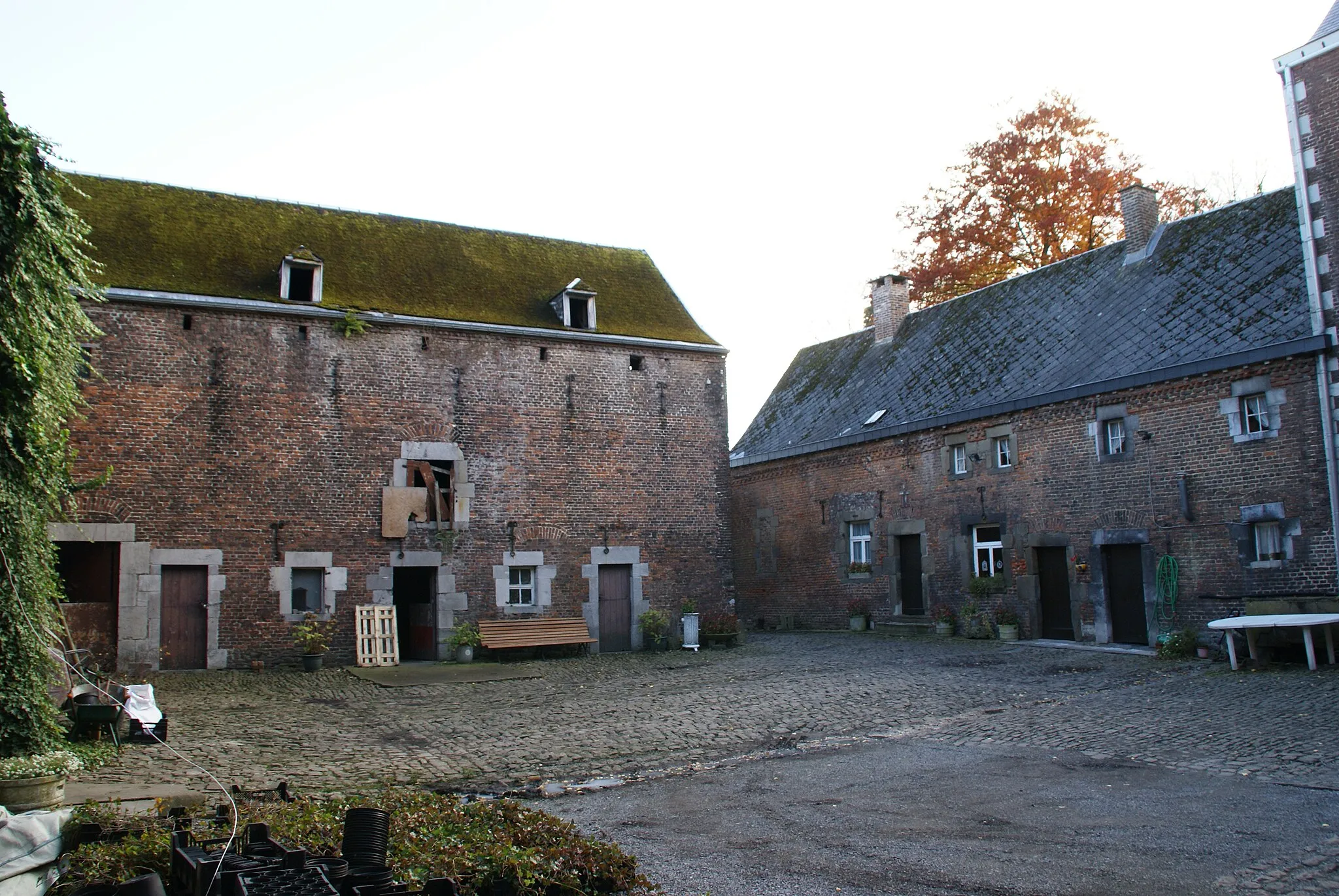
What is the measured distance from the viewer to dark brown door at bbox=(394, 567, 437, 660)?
1659 centimetres

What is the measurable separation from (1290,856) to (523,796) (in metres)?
4.96

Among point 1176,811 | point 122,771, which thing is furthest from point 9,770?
point 1176,811

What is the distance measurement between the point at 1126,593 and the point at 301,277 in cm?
1482

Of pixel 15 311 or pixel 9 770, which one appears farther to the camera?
pixel 15 311

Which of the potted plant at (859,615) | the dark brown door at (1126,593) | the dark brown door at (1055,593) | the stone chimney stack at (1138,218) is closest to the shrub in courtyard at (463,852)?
the dark brown door at (1126,593)

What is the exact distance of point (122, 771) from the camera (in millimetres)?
7922

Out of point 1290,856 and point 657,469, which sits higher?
point 657,469

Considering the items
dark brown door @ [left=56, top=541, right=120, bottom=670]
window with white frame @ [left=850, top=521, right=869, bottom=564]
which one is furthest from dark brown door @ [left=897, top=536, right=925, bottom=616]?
dark brown door @ [left=56, top=541, right=120, bottom=670]

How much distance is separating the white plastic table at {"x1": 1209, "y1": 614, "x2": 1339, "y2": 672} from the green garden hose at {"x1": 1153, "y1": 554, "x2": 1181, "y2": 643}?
218 cm

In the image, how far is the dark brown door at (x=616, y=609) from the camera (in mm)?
17875

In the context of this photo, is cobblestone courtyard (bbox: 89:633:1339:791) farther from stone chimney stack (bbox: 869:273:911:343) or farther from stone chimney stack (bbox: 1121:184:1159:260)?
stone chimney stack (bbox: 869:273:911:343)

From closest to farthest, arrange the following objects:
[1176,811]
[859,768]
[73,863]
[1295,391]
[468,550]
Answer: [73,863], [1176,811], [859,768], [1295,391], [468,550]

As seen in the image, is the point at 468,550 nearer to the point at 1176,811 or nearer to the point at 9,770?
the point at 9,770

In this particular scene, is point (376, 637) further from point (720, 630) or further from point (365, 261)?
point (365, 261)
